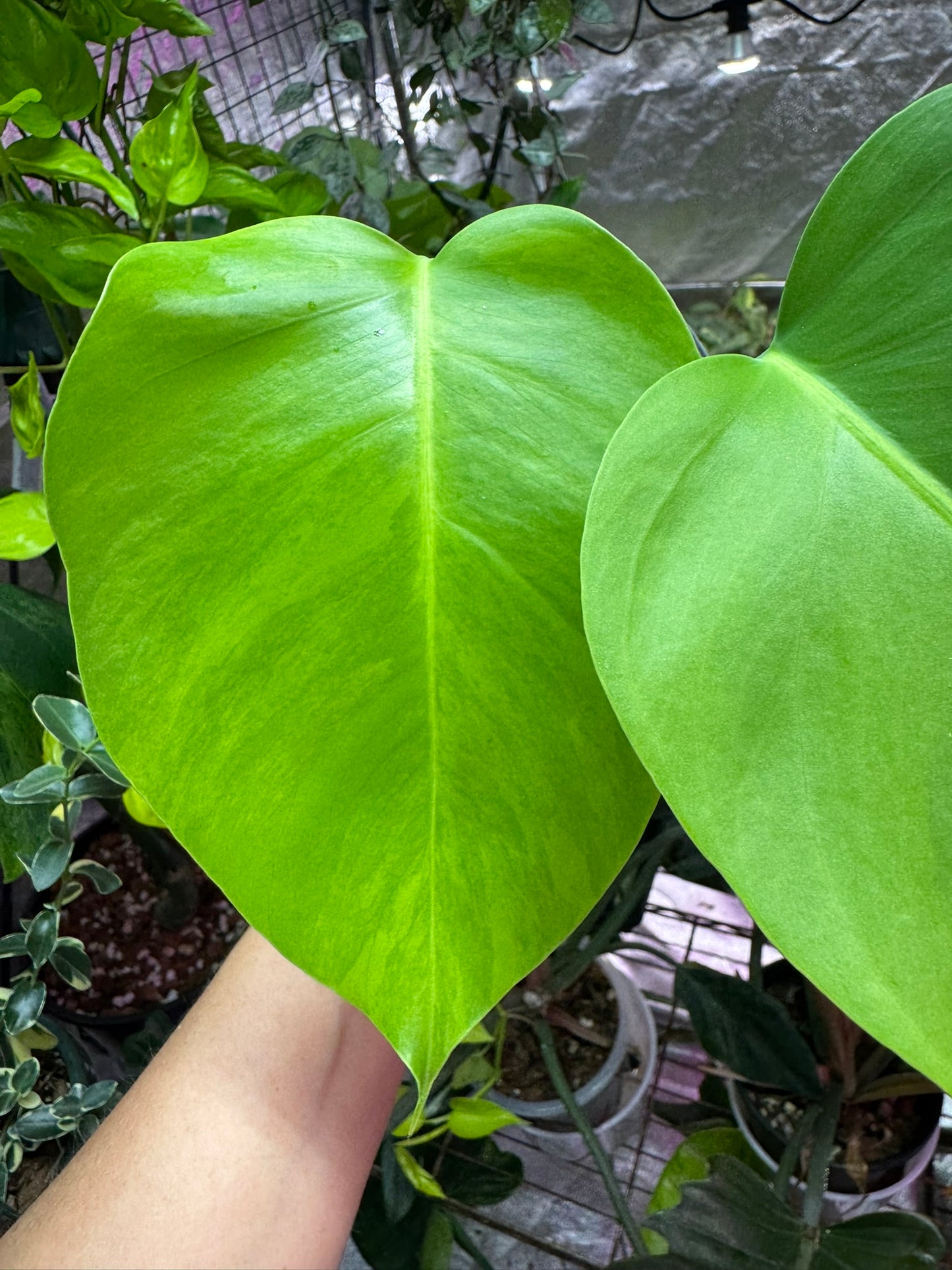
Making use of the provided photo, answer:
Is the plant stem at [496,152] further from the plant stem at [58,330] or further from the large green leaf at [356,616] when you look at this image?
the large green leaf at [356,616]

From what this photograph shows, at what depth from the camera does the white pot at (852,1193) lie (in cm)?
72

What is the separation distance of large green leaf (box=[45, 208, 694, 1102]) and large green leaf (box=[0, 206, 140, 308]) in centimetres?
20

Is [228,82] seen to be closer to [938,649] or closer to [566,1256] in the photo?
[938,649]

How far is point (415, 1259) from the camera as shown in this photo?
2.19 ft

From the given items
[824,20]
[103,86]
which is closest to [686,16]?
[824,20]

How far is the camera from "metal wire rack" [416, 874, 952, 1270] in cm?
82

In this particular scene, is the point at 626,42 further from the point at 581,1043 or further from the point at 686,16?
the point at 581,1043

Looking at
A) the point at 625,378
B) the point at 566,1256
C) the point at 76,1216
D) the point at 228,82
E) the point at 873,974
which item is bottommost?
the point at 566,1256

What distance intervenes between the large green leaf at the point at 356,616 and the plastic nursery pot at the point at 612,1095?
567 millimetres

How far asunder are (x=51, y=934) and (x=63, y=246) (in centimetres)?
44

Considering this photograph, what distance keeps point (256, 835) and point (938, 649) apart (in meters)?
0.21

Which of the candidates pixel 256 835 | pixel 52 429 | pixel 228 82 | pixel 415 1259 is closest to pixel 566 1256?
pixel 415 1259

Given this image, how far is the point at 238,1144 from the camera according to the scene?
46 cm

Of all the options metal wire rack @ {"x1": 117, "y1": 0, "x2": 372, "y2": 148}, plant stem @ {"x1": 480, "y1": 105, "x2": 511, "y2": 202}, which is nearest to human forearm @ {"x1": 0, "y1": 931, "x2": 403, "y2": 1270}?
plant stem @ {"x1": 480, "y1": 105, "x2": 511, "y2": 202}
